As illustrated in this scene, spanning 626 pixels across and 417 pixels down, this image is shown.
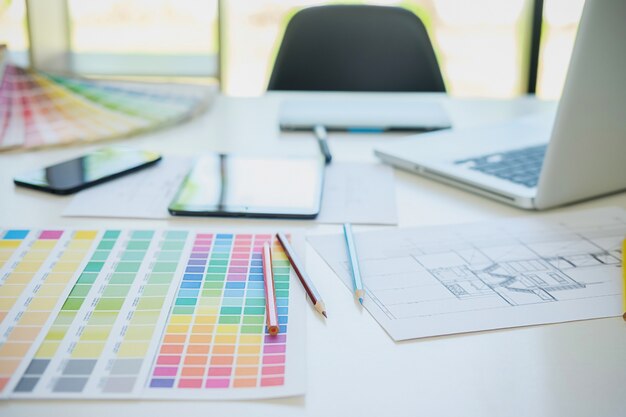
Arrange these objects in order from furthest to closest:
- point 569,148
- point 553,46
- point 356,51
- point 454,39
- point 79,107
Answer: point 454,39, point 553,46, point 356,51, point 79,107, point 569,148

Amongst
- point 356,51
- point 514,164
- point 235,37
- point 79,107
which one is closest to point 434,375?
point 514,164

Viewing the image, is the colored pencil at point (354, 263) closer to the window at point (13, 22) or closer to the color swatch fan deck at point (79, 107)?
the color swatch fan deck at point (79, 107)

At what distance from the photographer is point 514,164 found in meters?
0.88

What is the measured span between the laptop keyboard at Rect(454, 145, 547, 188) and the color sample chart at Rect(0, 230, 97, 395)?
0.49 metres

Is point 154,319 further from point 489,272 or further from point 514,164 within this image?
point 514,164

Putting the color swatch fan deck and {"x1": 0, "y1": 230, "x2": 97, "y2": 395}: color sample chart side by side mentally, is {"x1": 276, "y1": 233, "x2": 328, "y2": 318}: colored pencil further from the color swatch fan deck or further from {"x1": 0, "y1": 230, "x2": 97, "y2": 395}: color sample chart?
the color swatch fan deck

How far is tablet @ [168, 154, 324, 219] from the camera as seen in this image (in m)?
0.75

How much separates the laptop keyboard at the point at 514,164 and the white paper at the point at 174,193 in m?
0.12

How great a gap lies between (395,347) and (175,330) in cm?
17

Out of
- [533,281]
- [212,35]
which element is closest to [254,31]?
[212,35]

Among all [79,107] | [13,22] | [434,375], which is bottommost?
[434,375]

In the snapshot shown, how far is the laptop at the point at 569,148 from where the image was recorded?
2.25 feet

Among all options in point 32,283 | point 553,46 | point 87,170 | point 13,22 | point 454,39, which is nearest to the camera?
point 32,283

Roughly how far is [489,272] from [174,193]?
39 centimetres
